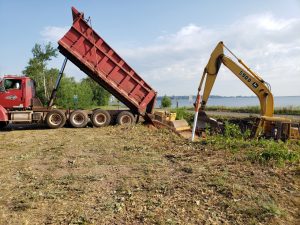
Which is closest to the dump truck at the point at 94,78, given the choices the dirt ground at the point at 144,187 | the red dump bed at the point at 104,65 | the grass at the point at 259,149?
the red dump bed at the point at 104,65

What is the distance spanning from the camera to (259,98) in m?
13.8

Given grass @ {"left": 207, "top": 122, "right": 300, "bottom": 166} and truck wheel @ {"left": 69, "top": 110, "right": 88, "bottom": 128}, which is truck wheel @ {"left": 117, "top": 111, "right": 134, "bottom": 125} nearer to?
truck wheel @ {"left": 69, "top": 110, "right": 88, "bottom": 128}

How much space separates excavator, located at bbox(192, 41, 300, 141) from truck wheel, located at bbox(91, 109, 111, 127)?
4380mm

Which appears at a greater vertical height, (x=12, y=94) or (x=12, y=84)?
(x=12, y=84)

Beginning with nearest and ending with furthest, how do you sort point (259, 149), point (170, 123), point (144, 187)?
1. point (144, 187)
2. point (259, 149)
3. point (170, 123)

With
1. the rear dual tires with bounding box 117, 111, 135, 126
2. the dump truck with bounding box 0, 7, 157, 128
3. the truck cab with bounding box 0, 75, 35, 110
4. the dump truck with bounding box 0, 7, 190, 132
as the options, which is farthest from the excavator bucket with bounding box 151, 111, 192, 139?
the truck cab with bounding box 0, 75, 35, 110

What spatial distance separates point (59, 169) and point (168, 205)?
11.3 feet

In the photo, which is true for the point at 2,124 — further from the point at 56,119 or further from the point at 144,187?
the point at 144,187

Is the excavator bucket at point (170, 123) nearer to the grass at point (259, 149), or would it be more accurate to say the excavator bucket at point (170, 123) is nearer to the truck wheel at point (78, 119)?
the truck wheel at point (78, 119)

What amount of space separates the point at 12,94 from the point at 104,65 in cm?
433

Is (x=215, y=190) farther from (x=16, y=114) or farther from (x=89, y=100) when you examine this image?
(x=89, y=100)

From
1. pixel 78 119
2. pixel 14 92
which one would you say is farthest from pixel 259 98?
pixel 14 92

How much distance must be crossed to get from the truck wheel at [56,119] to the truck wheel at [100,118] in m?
1.37

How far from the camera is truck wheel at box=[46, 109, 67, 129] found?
15962mm
